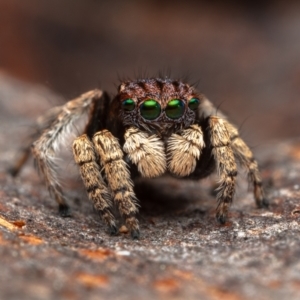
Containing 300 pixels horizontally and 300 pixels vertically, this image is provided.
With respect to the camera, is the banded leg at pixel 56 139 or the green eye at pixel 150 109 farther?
the banded leg at pixel 56 139

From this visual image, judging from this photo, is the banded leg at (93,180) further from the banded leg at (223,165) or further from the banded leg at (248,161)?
the banded leg at (248,161)

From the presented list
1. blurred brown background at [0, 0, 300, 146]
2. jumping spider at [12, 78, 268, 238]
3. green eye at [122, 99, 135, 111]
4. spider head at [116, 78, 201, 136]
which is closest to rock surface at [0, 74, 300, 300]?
jumping spider at [12, 78, 268, 238]

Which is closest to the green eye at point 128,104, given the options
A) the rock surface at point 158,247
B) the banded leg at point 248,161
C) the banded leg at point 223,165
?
the banded leg at point 223,165

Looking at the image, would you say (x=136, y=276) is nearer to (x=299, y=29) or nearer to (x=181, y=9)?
(x=299, y=29)

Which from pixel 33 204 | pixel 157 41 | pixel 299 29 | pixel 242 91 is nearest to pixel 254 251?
pixel 33 204

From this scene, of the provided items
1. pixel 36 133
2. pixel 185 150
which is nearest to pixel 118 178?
pixel 185 150

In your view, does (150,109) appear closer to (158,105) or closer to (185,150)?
(158,105)

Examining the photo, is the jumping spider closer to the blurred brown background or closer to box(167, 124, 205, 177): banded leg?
box(167, 124, 205, 177): banded leg
